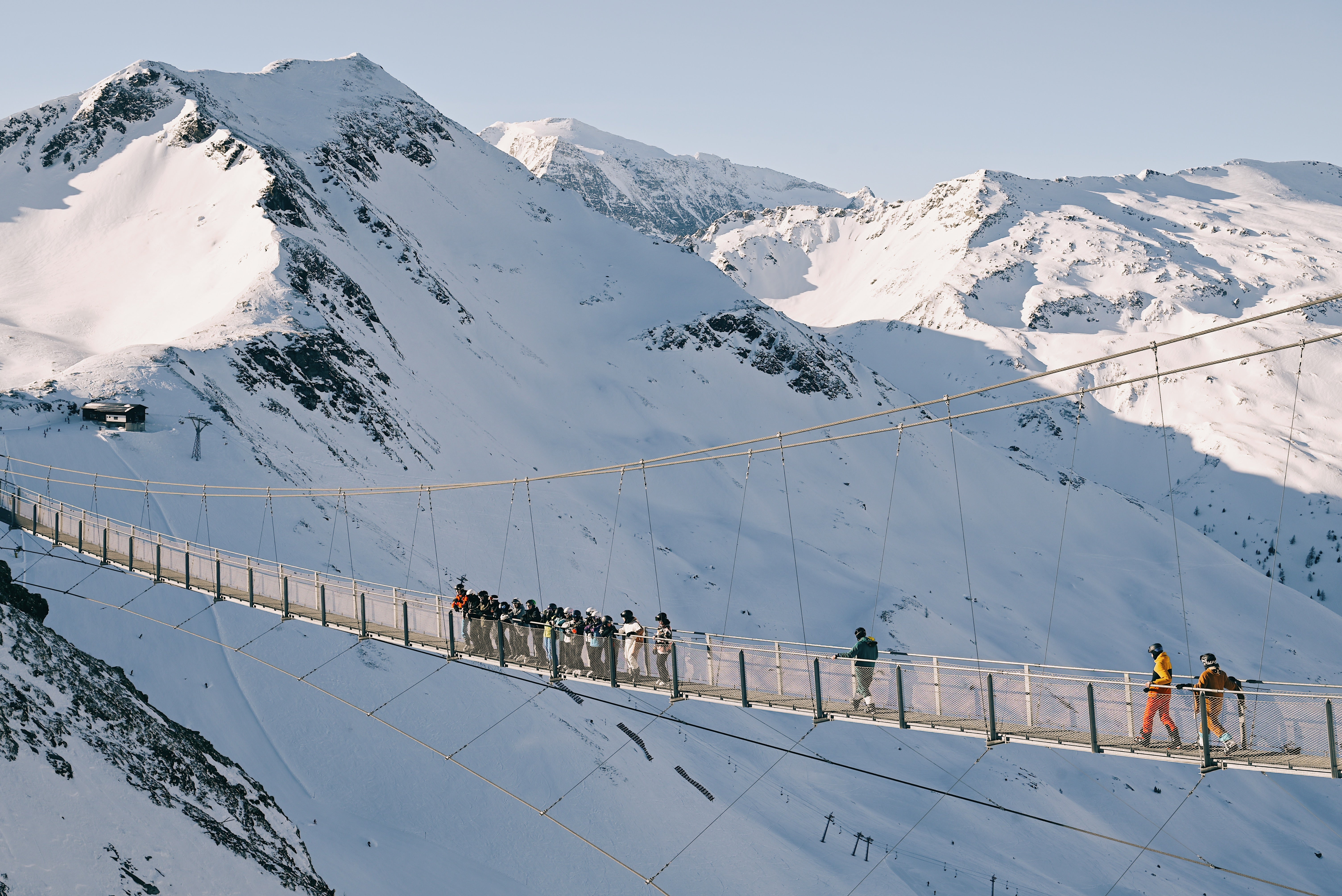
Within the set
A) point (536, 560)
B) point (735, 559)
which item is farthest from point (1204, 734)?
point (735, 559)

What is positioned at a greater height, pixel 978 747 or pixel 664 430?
pixel 664 430

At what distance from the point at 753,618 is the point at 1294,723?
5193 centimetres

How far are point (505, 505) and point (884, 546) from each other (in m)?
24.0

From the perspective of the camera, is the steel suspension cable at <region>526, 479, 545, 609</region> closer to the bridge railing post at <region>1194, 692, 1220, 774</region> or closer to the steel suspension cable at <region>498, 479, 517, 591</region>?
the steel suspension cable at <region>498, 479, 517, 591</region>

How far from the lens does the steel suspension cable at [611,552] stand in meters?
61.2

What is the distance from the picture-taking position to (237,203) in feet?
296

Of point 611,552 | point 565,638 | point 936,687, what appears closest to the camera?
point 936,687

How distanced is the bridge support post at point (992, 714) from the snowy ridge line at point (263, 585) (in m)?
2.32

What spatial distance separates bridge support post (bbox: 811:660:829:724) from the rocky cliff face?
11905 millimetres

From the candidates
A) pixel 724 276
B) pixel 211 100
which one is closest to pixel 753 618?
pixel 724 276

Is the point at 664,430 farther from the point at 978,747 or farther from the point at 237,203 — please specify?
the point at 978,747

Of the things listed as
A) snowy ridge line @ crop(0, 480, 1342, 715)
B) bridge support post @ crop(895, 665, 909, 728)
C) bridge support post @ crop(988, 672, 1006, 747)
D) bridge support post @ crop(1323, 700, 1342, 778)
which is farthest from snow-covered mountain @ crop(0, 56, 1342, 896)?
bridge support post @ crop(1323, 700, 1342, 778)

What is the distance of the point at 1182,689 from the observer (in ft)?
58.3

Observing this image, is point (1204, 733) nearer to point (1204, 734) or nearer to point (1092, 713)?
point (1204, 734)
